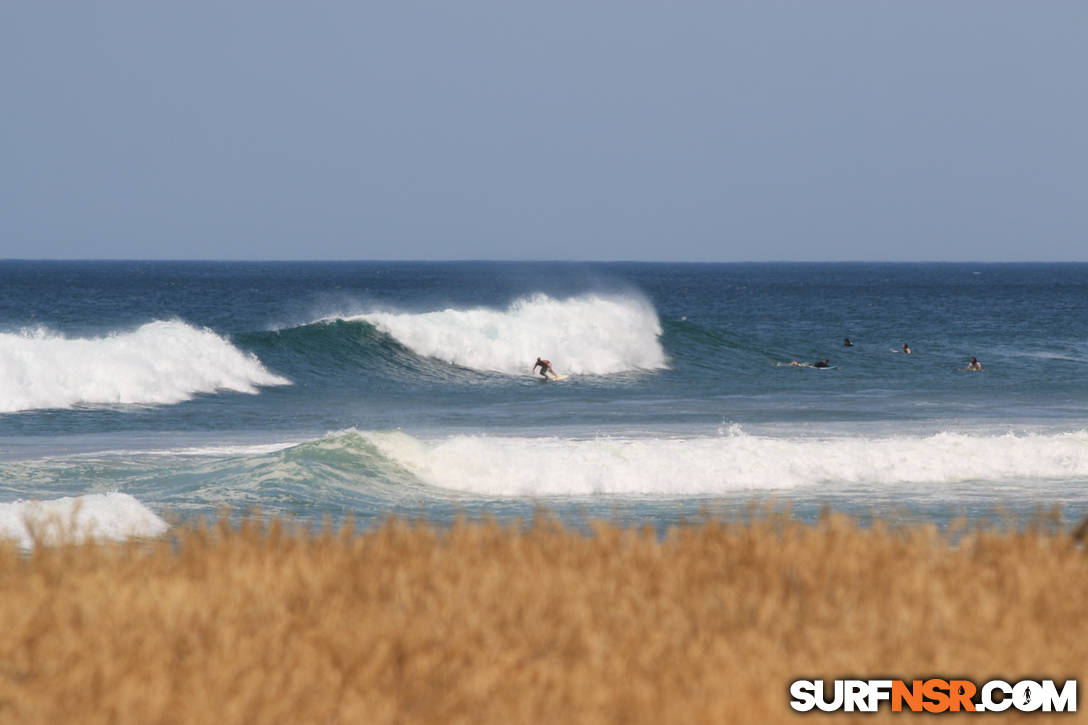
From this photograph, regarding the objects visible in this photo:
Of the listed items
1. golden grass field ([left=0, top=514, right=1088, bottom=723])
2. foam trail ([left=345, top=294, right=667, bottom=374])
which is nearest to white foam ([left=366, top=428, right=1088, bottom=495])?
golden grass field ([left=0, top=514, right=1088, bottom=723])

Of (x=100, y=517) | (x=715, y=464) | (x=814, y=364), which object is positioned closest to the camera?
(x=100, y=517)

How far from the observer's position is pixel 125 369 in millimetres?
31141

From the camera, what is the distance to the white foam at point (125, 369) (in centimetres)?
2908

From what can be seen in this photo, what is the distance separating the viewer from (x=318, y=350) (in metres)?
38.8

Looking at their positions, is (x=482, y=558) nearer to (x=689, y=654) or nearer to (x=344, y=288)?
(x=689, y=654)

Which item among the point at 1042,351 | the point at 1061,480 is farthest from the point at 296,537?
the point at 1042,351

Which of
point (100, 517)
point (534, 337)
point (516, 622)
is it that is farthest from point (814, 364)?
point (516, 622)

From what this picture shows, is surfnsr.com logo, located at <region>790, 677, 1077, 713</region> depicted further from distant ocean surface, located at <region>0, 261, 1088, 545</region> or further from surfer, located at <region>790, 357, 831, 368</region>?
surfer, located at <region>790, 357, 831, 368</region>

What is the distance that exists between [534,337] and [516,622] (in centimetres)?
3780

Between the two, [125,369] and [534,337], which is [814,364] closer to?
[534,337]

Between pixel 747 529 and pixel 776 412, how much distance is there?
822 inches

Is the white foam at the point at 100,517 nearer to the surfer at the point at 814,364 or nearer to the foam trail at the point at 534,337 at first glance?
the foam trail at the point at 534,337

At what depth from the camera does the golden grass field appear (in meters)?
4.79

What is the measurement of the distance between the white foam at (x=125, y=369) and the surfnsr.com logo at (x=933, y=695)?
25197 mm
